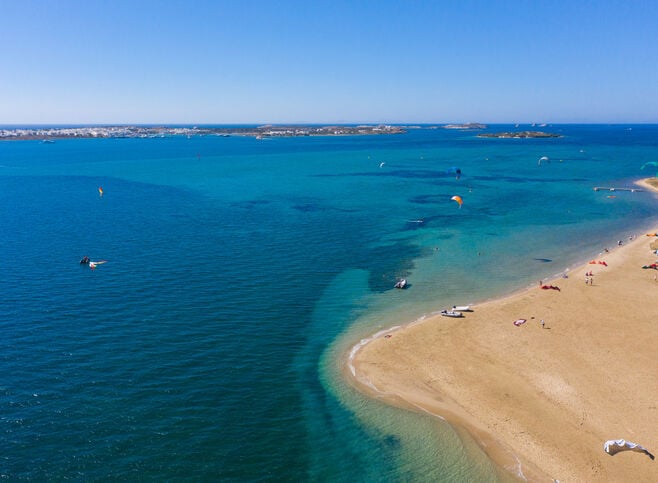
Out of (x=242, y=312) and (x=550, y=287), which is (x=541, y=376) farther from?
(x=242, y=312)

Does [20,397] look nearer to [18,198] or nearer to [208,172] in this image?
[18,198]

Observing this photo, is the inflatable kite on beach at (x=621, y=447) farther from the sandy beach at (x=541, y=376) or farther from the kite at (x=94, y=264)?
the kite at (x=94, y=264)

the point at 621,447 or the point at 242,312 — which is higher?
the point at 242,312

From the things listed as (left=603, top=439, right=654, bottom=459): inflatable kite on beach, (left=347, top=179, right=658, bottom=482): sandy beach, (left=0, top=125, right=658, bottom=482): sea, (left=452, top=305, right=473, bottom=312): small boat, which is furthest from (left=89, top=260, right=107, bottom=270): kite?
(left=603, top=439, right=654, bottom=459): inflatable kite on beach

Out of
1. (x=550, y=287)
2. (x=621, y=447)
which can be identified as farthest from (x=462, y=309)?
(x=621, y=447)

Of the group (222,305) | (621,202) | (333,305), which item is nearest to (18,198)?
(222,305)

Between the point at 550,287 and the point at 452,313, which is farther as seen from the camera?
the point at 550,287

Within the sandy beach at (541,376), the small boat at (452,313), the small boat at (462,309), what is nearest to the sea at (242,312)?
the small boat at (452,313)
